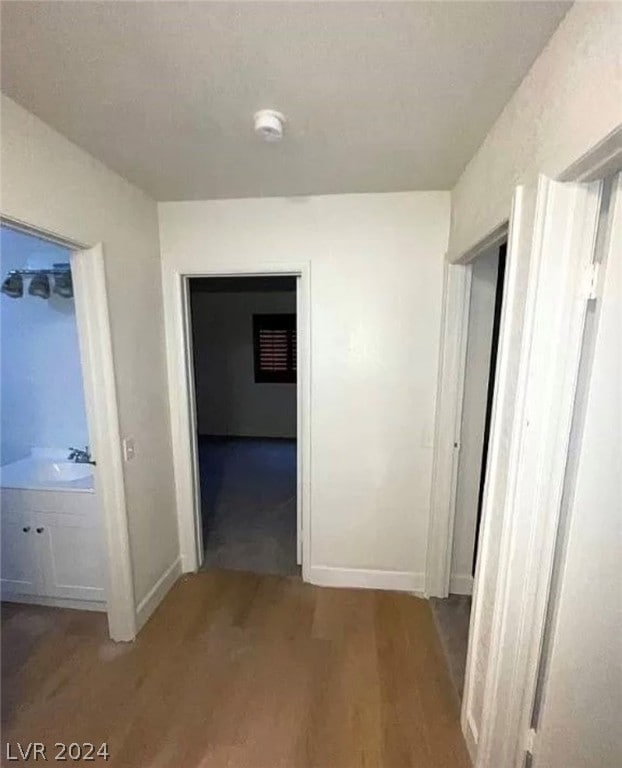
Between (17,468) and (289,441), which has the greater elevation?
(17,468)

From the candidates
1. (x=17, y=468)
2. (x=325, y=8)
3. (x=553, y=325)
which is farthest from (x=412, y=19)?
(x=17, y=468)

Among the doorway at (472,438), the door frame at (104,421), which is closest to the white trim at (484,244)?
the doorway at (472,438)

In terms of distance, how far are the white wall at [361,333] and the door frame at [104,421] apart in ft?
1.93

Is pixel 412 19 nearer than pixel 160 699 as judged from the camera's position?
Yes

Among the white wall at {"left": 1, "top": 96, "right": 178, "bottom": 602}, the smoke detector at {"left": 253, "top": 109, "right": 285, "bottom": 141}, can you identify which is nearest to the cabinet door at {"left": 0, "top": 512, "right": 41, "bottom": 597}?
the white wall at {"left": 1, "top": 96, "right": 178, "bottom": 602}

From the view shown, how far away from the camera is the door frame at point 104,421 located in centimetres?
172

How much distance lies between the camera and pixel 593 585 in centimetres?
109

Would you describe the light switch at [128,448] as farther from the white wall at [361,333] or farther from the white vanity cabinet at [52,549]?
the white wall at [361,333]

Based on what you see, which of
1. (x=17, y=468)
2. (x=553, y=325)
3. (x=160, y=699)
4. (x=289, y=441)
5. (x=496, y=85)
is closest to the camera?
(x=553, y=325)

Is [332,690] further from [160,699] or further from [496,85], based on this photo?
[496,85]

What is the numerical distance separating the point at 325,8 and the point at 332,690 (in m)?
2.41

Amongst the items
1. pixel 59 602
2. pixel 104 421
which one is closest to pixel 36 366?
pixel 104 421

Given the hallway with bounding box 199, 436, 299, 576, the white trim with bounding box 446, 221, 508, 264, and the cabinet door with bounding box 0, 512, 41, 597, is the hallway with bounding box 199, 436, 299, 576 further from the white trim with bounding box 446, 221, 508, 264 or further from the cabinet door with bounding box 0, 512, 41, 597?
the white trim with bounding box 446, 221, 508, 264

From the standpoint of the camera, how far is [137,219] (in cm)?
204
